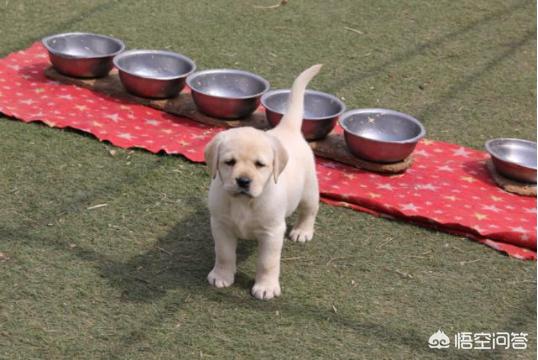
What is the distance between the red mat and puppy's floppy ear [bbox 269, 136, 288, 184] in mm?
1050

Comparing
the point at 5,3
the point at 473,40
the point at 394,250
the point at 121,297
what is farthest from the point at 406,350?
the point at 5,3

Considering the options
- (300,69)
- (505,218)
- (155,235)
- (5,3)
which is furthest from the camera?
(5,3)

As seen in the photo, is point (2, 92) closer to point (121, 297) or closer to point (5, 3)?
point (5, 3)

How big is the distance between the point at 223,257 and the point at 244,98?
5.24 feet

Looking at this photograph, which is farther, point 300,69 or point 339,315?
point 300,69

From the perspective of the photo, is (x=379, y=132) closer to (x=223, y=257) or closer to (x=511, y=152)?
(x=511, y=152)

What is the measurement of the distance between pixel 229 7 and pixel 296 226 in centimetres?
351

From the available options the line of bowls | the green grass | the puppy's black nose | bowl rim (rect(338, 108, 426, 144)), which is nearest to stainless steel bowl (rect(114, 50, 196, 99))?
the line of bowls

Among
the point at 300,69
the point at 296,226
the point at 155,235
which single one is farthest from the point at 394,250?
the point at 300,69

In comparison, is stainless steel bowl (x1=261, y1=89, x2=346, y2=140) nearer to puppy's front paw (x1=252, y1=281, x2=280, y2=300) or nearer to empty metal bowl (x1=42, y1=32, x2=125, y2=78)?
empty metal bowl (x1=42, y1=32, x2=125, y2=78)

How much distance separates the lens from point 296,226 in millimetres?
3822

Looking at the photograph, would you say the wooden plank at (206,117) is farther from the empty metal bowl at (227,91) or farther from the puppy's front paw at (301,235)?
the puppy's front paw at (301,235)

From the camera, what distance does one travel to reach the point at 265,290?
3314 mm

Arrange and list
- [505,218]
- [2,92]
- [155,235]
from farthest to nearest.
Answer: [2,92] < [505,218] < [155,235]
